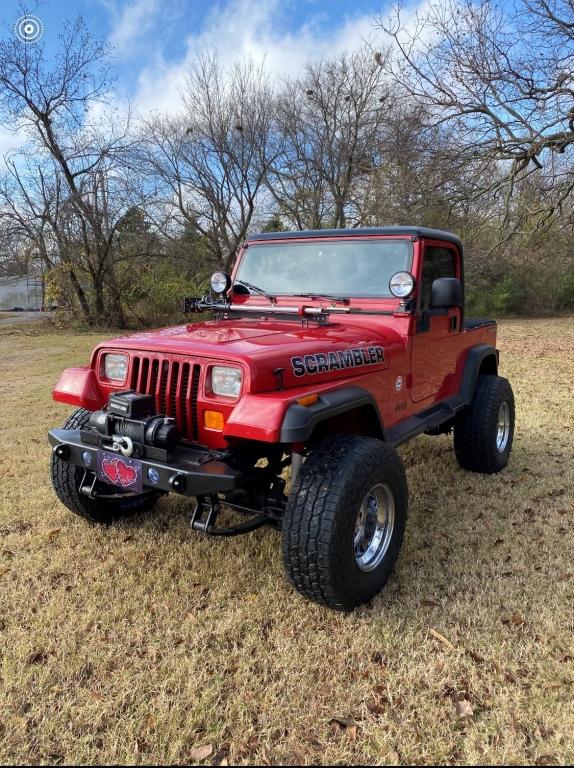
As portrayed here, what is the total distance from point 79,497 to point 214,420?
138cm

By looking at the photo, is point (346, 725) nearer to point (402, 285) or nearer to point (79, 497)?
point (79, 497)

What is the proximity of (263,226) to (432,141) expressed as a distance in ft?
36.4

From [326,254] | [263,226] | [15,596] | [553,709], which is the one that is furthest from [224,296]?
[263,226]

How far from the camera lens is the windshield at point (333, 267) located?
143 inches

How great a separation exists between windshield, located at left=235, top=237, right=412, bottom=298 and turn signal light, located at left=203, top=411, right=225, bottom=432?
144cm

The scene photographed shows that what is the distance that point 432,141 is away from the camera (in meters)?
11.9

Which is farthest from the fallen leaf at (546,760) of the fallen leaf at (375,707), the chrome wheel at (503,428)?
the chrome wheel at (503,428)

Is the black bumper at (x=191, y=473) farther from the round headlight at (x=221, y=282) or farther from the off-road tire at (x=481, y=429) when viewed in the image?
the off-road tire at (x=481, y=429)

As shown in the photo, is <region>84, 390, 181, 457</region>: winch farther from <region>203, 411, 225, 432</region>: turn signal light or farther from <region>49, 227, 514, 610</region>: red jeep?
<region>203, 411, 225, 432</region>: turn signal light

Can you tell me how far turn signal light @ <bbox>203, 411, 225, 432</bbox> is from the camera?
2637 mm

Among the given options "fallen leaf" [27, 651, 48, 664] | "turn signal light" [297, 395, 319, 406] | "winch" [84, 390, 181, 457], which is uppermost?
"turn signal light" [297, 395, 319, 406]

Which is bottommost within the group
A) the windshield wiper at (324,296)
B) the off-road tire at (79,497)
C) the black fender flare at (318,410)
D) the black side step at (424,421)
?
the off-road tire at (79,497)

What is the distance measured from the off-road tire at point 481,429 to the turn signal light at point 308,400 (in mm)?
2439

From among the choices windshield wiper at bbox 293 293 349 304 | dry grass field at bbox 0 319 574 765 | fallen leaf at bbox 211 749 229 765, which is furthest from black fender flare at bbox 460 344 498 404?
fallen leaf at bbox 211 749 229 765
